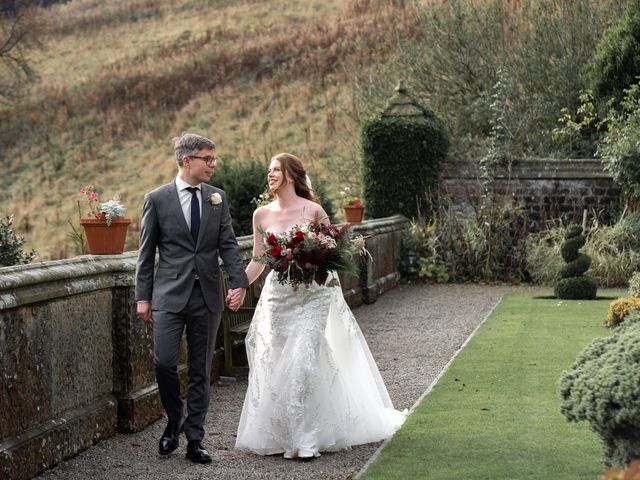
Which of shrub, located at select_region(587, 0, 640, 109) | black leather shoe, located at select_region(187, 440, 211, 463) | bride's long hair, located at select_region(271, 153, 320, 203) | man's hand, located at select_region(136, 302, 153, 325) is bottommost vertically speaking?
black leather shoe, located at select_region(187, 440, 211, 463)

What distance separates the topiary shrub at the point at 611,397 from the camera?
4516mm

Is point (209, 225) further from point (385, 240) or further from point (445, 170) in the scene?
point (445, 170)

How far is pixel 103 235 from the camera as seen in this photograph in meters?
8.02

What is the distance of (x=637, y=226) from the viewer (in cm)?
1806

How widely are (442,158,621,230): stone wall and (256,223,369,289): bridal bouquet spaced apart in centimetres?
1289

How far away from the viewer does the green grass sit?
612cm

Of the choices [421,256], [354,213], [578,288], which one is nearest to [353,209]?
[354,213]

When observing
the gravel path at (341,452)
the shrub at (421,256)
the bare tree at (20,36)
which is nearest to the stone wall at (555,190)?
the shrub at (421,256)

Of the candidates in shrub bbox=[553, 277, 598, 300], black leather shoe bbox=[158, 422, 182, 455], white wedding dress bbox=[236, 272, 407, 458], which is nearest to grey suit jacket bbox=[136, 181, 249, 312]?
white wedding dress bbox=[236, 272, 407, 458]

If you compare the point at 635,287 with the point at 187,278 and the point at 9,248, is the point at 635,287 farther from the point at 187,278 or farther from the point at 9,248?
the point at 187,278

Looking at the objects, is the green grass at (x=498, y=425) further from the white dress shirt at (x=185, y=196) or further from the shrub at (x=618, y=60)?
the shrub at (x=618, y=60)

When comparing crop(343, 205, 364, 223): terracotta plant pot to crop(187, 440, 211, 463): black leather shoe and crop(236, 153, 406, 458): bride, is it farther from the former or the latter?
crop(187, 440, 211, 463): black leather shoe

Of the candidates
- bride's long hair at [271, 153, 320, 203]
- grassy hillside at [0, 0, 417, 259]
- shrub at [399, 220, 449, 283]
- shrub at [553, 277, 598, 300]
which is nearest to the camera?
bride's long hair at [271, 153, 320, 203]

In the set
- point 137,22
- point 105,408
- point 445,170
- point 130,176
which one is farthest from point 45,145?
point 105,408
